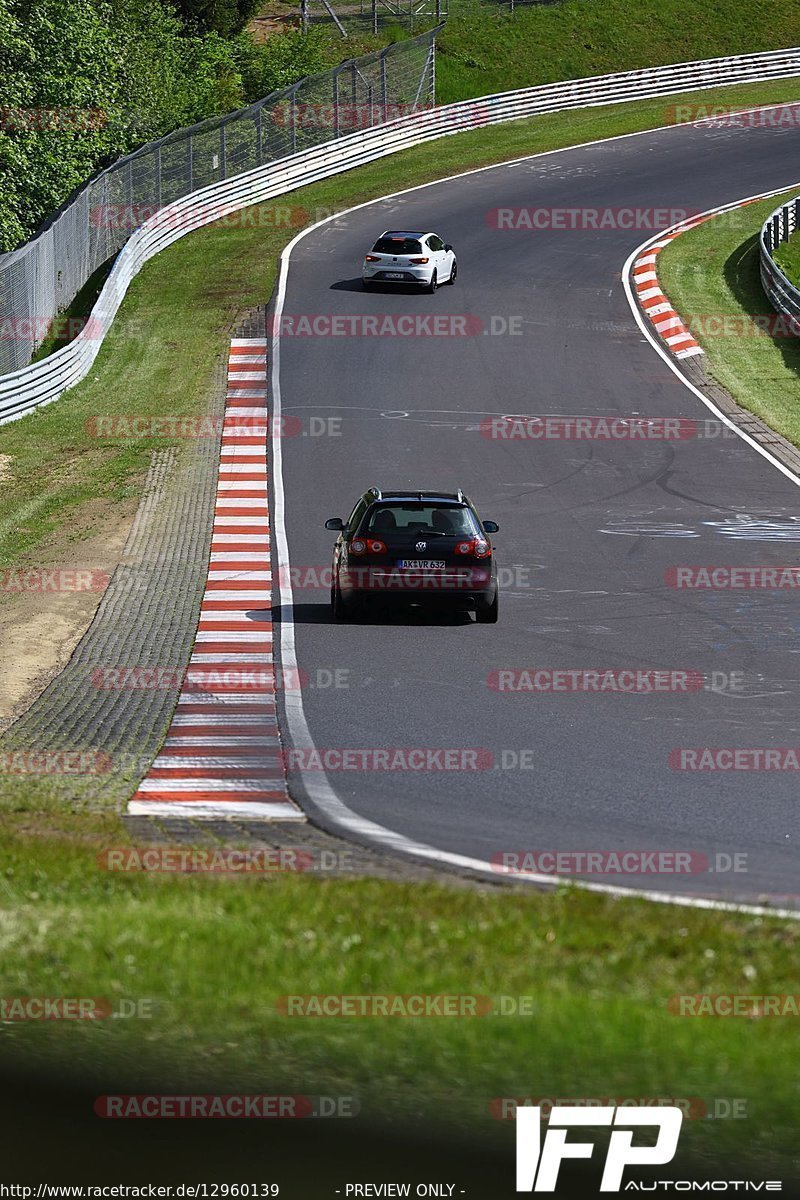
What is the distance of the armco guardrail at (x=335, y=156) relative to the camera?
32.6 m

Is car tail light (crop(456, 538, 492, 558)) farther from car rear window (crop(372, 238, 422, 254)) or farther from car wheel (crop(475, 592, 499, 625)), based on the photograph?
car rear window (crop(372, 238, 422, 254))

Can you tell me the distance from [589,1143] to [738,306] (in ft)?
119

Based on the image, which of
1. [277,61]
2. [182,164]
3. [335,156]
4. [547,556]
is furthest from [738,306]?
[277,61]

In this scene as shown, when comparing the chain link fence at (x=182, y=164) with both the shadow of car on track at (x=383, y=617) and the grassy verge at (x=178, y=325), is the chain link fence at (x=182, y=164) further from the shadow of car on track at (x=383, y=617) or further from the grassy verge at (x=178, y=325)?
the shadow of car on track at (x=383, y=617)

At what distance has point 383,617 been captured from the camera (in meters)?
18.7

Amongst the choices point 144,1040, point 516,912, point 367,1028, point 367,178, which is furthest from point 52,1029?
point 367,178

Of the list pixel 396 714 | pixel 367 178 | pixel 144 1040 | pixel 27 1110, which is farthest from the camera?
pixel 367 178

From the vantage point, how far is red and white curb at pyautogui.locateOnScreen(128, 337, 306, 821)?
11.1m

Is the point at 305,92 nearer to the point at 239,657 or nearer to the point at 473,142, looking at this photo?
the point at 473,142

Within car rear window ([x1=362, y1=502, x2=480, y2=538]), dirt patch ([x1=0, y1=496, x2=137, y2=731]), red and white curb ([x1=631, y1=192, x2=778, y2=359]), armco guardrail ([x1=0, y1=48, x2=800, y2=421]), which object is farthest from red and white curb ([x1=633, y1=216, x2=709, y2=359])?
car rear window ([x1=362, y1=502, x2=480, y2=538])

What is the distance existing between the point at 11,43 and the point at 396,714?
1303 inches

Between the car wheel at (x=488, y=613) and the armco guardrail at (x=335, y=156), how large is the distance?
564 inches

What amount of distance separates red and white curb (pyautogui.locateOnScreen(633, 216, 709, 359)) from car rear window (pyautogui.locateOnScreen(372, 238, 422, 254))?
574 cm

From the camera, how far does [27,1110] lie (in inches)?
246
